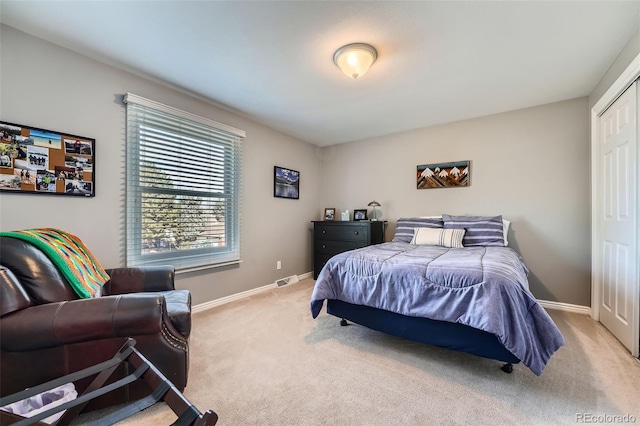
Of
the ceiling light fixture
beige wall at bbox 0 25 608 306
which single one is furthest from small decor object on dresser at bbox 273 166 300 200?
the ceiling light fixture

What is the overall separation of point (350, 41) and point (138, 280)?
7.64ft

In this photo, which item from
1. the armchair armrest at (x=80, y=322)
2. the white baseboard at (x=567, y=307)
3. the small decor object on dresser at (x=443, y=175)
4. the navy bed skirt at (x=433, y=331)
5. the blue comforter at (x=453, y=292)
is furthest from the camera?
the small decor object on dresser at (x=443, y=175)

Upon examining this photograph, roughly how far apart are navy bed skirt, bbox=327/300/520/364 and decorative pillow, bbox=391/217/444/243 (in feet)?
4.53

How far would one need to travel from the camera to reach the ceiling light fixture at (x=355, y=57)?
75.0 inches

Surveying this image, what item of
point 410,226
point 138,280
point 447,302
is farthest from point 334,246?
point 138,280

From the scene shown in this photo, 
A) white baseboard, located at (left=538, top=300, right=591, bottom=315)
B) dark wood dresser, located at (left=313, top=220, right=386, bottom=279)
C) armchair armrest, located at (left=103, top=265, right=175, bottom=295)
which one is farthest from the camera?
dark wood dresser, located at (left=313, top=220, right=386, bottom=279)

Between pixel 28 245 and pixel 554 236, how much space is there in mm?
4381

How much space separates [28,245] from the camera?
1.33 meters

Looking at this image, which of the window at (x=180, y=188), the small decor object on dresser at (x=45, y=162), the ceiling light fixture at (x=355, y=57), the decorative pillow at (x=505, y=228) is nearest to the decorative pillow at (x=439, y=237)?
the decorative pillow at (x=505, y=228)

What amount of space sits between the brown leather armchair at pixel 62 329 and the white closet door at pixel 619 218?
3.09 m

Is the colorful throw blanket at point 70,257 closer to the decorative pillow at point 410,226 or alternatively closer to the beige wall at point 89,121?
the beige wall at point 89,121

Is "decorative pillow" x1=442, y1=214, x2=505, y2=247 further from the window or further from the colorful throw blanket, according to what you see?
the colorful throw blanket

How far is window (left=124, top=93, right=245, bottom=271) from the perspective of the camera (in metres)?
2.32

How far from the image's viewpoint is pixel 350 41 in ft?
6.12
